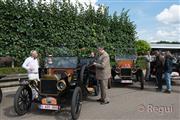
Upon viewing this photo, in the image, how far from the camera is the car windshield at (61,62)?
31.8ft

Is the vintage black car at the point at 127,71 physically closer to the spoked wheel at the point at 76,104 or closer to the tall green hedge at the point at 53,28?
the tall green hedge at the point at 53,28

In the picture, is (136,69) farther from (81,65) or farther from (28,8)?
(28,8)

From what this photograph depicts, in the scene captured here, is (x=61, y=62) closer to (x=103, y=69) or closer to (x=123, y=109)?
(x=103, y=69)

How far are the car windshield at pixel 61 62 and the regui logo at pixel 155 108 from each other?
2.30 metres

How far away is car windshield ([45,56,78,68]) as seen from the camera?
969 cm

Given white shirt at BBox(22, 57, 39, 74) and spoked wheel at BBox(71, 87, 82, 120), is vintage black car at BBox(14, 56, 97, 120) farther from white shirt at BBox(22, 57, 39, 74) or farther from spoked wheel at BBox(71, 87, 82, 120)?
white shirt at BBox(22, 57, 39, 74)

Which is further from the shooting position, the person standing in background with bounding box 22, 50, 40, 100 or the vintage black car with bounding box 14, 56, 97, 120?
the person standing in background with bounding box 22, 50, 40, 100

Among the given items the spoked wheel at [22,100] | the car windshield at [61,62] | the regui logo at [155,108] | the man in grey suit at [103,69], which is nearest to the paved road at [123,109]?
the regui logo at [155,108]

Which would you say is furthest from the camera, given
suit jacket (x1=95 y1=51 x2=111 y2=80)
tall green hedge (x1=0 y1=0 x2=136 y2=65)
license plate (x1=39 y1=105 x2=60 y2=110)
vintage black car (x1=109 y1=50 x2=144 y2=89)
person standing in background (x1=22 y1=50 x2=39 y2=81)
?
tall green hedge (x1=0 y1=0 x2=136 y2=65)

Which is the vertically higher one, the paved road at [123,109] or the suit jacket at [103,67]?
the suit jacket at [103,67]

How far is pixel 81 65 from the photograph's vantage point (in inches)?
386

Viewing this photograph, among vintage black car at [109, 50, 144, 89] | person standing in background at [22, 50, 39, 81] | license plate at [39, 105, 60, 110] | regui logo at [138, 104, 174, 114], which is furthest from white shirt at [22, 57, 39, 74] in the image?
vintage black car at [109, 50, 144, 89]

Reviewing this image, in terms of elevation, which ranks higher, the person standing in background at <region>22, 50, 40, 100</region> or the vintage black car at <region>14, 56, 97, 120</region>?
the person standing in background at <region>22, 50, 40, 100</region>

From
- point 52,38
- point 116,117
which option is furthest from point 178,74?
point 116,117
